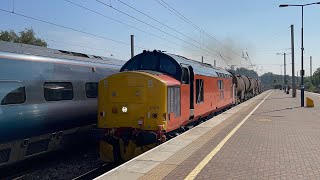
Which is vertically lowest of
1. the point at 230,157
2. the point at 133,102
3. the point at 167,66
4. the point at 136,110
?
the point at 230,157

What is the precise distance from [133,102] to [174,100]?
1.39m

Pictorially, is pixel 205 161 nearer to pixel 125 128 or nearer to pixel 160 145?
pixel 160 145

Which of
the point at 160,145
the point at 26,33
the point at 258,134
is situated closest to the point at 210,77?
the point at 258,134

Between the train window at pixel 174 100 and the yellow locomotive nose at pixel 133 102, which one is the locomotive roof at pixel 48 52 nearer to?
the yellow locomotive nose at pixel 133 102

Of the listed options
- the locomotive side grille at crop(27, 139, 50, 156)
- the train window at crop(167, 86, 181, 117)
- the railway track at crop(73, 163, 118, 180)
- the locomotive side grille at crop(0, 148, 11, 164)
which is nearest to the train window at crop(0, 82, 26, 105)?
the locomotive side grille at crop(0, 148, 11, 164)

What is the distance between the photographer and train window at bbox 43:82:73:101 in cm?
1061

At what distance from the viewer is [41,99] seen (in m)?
10.2

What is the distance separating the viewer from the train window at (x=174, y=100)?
35.4ft

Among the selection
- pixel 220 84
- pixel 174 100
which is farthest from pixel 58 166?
pixel 220 84

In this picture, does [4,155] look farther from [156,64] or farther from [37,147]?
[156,64]

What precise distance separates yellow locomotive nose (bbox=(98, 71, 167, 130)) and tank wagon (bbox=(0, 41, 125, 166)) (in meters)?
1.33

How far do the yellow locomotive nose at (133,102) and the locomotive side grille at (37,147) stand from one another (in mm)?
1743

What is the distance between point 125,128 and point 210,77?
22.9 ft

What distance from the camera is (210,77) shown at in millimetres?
16531
